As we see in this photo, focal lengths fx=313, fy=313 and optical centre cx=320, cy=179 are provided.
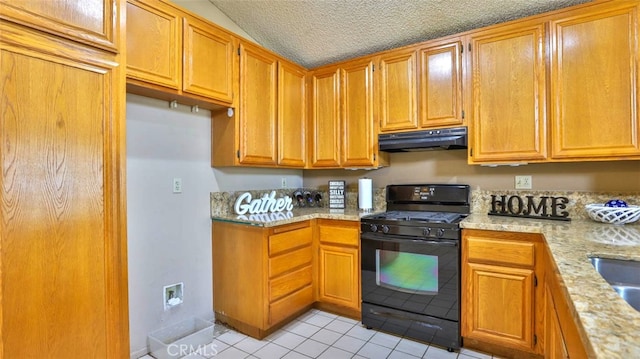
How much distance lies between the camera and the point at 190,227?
244 centimetres

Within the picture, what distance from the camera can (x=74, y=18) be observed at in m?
1.30

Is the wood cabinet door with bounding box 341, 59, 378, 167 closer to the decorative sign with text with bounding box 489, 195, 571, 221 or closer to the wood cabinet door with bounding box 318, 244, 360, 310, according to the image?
the wood cabinet door with bounding box 318, 244, 360, 310

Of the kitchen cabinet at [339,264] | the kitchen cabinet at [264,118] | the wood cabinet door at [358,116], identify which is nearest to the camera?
the kitchen cabinet at [264,118]

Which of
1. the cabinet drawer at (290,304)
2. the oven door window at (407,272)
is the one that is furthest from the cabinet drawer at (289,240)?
the oven door window at (407,272)

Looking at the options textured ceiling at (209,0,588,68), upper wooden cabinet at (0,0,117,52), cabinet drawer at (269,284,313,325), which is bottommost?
cabinet drawer at (269,284,313,325)

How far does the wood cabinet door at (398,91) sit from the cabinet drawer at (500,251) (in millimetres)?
1026

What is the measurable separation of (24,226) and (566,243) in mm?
2271

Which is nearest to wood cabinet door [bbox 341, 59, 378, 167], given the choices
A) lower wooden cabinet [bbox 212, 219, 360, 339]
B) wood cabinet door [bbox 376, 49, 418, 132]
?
wood cabinet door [bbox 376, 49, 418, 132]

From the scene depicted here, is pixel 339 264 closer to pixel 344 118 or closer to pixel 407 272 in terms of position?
pixel 407 272

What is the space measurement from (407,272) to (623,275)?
4.13ft

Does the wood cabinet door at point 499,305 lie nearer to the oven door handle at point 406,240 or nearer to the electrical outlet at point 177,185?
the oven door handle at point 406,240

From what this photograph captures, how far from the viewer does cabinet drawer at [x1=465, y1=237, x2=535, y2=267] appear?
6.35 feet

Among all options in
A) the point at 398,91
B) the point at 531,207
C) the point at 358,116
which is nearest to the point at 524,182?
the point at 531,207

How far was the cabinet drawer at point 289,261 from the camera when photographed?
234 cm
